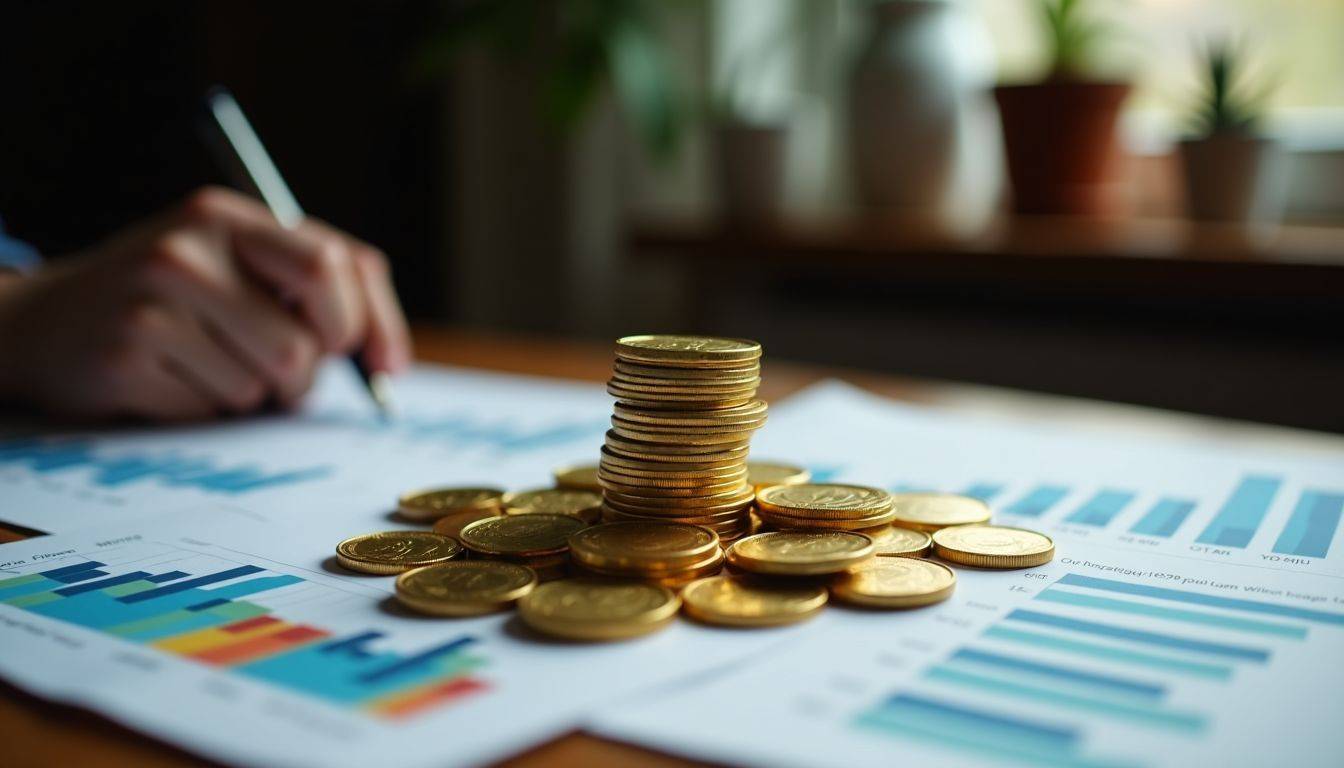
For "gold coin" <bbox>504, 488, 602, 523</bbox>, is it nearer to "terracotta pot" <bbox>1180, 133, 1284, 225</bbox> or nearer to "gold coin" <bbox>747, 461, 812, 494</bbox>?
"gold coin" <bbox>747, 461, 812, 494</bbox>

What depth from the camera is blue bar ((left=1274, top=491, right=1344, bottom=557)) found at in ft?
1.89

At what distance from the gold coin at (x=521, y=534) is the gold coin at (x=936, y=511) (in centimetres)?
18

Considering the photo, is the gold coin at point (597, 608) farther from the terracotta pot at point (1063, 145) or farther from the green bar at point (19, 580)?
the terracotta pot at point (1063, 145)

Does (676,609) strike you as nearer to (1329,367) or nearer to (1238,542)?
(1238,542)

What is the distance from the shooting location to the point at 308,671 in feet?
1.31

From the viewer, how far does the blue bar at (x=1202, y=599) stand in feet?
1.55

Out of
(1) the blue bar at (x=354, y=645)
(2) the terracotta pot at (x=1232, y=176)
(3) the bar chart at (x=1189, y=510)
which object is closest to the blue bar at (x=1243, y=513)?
(3) the bar chart at (x=1189, y=510)

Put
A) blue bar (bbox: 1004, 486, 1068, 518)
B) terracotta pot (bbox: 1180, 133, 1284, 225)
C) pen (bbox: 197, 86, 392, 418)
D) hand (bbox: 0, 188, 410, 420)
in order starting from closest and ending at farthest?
blue bar (bbox: 1004, 486, 1068, 518), hand (bbox: 0, 188, 410, 420), pen (bbox: 197, 86, 392, 418), terracotta pot (bbox: 1180, 133, 1284, 225)

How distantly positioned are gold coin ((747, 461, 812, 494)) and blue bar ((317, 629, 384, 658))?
0.86 ft

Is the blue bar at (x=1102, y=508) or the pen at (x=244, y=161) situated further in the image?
the pen at (x=244, y=161)

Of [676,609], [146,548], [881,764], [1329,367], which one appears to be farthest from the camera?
[1329,367]

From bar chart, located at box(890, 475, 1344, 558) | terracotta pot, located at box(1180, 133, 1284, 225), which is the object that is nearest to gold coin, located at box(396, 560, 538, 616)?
bar chart, located at box(890, 475, 1344, 558)

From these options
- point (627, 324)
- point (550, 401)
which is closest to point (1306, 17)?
point (627, 324)

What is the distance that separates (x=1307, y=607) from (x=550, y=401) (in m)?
0.70
